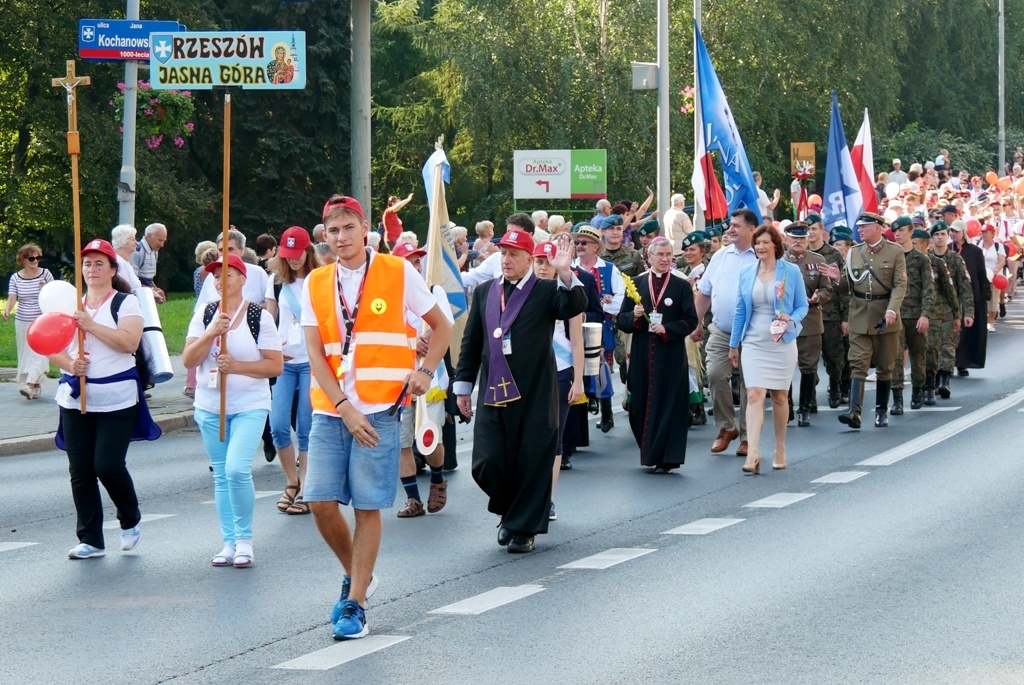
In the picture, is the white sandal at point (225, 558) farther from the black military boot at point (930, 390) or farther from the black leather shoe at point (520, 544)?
the black military boot at point (930, 390)

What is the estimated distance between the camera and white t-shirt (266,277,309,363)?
10820 millimetres

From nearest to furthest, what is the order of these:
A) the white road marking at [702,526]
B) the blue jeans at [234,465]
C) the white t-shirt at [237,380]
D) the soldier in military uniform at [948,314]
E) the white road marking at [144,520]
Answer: the blue jeans at [234,465]
the white t-shirt at [237,380]
the white road marking at [702,526]
the white road marking at [144,520]
the soldier in military uniform at [948,314]

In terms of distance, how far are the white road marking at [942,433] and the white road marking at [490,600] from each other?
17.6ft

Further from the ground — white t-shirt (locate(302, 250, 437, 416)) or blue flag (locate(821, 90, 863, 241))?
blue flag (locate(821, 90, 863, 241))

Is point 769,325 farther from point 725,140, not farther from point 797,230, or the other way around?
point 725,140

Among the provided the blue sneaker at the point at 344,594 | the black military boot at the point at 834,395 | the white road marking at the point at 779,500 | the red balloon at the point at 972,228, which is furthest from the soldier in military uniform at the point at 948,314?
the blue sneaker at the point at 344,594

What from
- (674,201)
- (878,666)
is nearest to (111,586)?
(878,666)

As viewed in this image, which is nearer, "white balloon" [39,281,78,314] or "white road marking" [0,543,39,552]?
"white balloon" [39,281,78,314]

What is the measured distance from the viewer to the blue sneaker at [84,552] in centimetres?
945

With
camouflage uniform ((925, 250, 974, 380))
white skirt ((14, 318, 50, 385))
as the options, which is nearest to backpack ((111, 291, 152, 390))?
white skirt ((14, 318, 50, 385))

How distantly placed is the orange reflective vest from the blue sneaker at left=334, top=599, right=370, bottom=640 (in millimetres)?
821

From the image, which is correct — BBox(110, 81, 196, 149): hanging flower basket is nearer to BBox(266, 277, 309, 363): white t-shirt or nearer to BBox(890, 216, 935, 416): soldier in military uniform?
BBox(890, 216, 935, 416): soldier in military uniform

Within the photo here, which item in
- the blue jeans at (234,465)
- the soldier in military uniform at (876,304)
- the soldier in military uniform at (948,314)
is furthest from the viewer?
the soldier in military uniform at (948,314)

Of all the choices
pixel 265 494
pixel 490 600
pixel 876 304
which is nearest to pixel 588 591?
pixel 490 600
